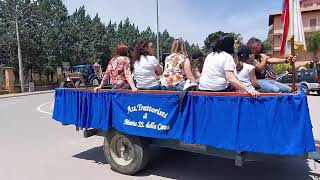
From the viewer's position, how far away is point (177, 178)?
6.04 meters

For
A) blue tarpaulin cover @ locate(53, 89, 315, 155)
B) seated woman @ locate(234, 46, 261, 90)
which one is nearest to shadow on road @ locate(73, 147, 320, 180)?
blue tarpaulin cover @ locate(53, 89, 315, 155)

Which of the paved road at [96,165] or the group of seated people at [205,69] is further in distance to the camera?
the paved road at [96,165]

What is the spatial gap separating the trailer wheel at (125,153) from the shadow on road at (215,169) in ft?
0.72

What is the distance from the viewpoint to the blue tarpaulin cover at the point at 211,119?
449 cm

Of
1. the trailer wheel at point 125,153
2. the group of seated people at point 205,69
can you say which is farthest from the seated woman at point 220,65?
the trailer wheel at point 125,153

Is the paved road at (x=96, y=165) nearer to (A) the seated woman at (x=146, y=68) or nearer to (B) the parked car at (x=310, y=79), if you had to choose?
(A) the seated woman at (x=146, y=68)

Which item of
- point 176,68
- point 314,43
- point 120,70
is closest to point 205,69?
point 176,68

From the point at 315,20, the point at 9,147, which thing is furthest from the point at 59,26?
the point at 315,20

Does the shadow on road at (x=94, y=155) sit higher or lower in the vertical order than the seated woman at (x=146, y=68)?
lower

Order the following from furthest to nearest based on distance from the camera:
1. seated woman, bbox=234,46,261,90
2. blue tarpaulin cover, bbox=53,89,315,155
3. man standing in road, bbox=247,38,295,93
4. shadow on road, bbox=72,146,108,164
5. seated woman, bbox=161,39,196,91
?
shadow on road, bbox=72,146,108,164 < seated woman, bbox=161,39,196,91 < man standing in road, bbox=247,38,295,93 < seated woman, bbox=234,46,261,90 < blue tarpaulin cover, bbox=53,89,315,155

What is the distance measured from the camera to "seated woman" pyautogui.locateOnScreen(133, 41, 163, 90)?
6379 mm

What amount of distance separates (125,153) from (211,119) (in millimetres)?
1916

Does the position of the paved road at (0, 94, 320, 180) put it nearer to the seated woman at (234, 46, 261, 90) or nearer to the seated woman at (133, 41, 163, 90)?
the seated woman at (234, 46, 261, 90)

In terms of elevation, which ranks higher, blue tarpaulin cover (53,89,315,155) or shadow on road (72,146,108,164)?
blue tarpaulin cover (53,89,315,155)
